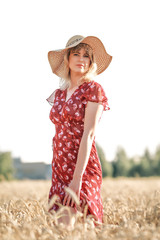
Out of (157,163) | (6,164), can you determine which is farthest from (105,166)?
(6,164)

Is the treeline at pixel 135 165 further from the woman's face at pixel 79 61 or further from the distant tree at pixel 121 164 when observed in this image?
the woman's face at pixel 79 61

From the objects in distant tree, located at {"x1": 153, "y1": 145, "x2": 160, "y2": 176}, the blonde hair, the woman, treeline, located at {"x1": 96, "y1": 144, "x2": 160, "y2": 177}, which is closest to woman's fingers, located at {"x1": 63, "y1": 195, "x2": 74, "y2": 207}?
the woman

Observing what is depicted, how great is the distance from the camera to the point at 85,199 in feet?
9.11

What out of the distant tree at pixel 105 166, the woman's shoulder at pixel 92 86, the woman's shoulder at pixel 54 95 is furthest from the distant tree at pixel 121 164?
the woman's shoulder at pixel 92 86

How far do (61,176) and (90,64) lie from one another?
3.36 ft

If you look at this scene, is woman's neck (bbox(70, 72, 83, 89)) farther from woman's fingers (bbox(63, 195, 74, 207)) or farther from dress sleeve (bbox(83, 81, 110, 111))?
woman's fingers (bbox(63, 195, 74, 207))

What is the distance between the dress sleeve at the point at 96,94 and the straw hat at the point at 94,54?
1.28ft

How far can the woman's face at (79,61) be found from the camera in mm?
3025

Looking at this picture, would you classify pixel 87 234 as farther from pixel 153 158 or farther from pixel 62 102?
pixel 153 158

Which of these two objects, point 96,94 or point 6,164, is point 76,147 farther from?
point 6,164

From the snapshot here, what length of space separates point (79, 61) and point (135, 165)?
31.6 meters

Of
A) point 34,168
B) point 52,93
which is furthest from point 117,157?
point 52,93

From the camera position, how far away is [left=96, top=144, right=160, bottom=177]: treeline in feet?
107

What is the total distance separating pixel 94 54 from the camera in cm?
329
